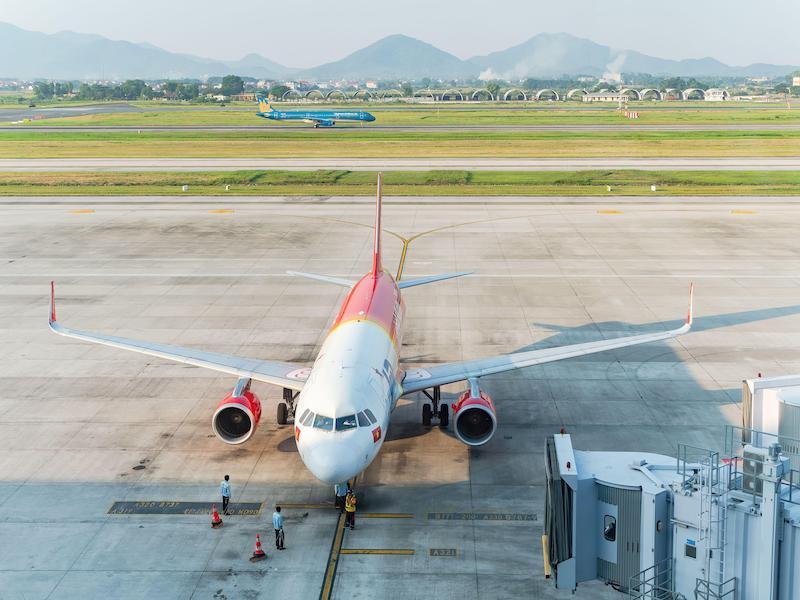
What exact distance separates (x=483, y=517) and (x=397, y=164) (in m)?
88.7

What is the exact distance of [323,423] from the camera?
79.2 ft

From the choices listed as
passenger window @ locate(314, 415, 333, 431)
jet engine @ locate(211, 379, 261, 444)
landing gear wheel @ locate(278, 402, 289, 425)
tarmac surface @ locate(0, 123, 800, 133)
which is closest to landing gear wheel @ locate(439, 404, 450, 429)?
landing gear wheel @ locate(278, 402, 289, 425)

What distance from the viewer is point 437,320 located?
46.8 m

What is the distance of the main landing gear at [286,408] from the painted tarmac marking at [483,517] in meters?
8.68

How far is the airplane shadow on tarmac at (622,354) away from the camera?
3372cm

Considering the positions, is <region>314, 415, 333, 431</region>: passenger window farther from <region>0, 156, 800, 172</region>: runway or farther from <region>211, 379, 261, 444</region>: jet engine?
<region>0, 156, 800, 172</region>: runway

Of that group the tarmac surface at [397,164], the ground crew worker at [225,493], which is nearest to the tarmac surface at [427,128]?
the tarmac surface at [397,164]

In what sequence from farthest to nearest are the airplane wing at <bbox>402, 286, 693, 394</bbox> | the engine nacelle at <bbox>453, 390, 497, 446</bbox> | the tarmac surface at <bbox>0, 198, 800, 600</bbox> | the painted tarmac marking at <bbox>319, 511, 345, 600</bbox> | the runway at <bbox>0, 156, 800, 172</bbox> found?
the runway at <bbox>0, 156, 800, 172</bbox> < the airplane wing at <bbox>402, 286, 693, 394</bbox> < the engine nacelle at <bbox>453, 390, 497, 446</bbox> < the tarmac surface at <bbox>0, 198, 800, 600</bbox> < the painted tarmac marking at <bbox>319, 511, 345, 600</bbox>

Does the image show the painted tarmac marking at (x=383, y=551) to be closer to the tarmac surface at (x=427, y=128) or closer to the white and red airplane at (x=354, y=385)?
the white and red airplane at (x=354, y=385)

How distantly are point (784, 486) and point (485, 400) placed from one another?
14.6m

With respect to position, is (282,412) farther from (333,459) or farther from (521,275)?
(521,275)

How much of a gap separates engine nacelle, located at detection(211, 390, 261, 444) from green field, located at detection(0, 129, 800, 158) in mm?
93944

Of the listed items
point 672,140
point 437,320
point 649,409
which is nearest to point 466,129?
point 672,140

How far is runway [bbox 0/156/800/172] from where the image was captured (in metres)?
106
